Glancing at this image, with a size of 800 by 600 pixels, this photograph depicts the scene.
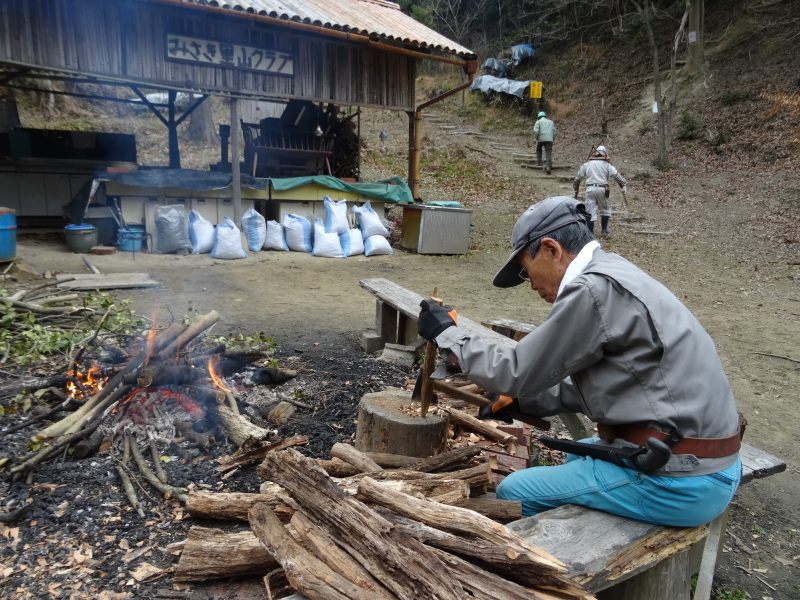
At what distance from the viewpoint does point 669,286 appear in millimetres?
9875

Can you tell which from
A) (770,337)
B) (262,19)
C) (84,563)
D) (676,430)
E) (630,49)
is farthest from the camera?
(630,49)

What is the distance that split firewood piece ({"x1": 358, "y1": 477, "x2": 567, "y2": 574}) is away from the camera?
1.97 metres

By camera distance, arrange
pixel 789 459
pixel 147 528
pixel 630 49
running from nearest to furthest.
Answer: pixel 147 528 → pixel 789 459 → pixel 630 49

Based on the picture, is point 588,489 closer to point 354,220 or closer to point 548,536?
point 548,536

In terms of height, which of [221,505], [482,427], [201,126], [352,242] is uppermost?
[201,126]

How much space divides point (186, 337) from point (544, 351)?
10.2ft

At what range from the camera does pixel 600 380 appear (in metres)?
2.26

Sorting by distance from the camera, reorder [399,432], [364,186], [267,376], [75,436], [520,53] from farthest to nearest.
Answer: [520,53]
[364,186]
[267,376]
[75,436]
[399,432]

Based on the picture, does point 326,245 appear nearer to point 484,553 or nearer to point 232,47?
point 232,47

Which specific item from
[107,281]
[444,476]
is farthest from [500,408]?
[107,281]

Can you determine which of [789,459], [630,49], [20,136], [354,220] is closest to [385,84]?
[354,220]

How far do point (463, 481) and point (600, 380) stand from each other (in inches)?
34.1

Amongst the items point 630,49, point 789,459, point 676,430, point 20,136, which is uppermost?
point 630,49

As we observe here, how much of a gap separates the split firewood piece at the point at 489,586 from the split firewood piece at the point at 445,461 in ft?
3.49
